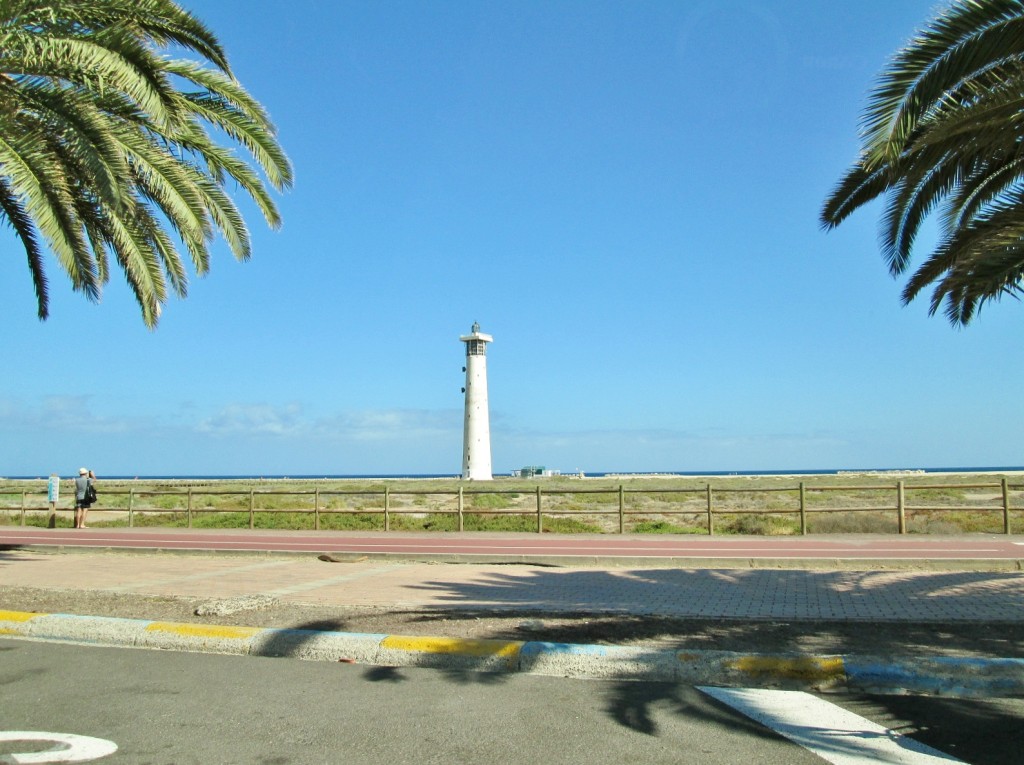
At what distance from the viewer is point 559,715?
5625mm

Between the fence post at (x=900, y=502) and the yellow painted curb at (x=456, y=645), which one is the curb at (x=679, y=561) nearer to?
the fence post at (x=900, y=502)

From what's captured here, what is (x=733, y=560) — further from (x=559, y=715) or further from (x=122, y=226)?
(x=122, y=226)

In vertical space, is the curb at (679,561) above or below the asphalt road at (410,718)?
above

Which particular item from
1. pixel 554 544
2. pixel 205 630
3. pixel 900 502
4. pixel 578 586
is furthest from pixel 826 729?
pixel 900 502

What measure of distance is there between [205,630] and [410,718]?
3161mm

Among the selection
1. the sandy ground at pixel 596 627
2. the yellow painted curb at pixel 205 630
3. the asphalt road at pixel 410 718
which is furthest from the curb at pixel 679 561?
the asphalt road at pixel 410 718

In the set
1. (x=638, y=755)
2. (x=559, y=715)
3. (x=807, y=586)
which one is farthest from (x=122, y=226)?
(x=807, y=586)

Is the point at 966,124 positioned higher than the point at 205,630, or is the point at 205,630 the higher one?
the point at 966,124

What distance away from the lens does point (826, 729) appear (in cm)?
533

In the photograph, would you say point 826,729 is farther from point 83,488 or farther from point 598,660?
point 83,488

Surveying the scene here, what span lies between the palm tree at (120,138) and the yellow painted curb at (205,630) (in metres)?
4.45

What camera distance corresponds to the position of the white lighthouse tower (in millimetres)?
54281

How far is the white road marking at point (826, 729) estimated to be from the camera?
4.84 m

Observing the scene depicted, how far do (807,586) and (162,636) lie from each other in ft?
26.1
